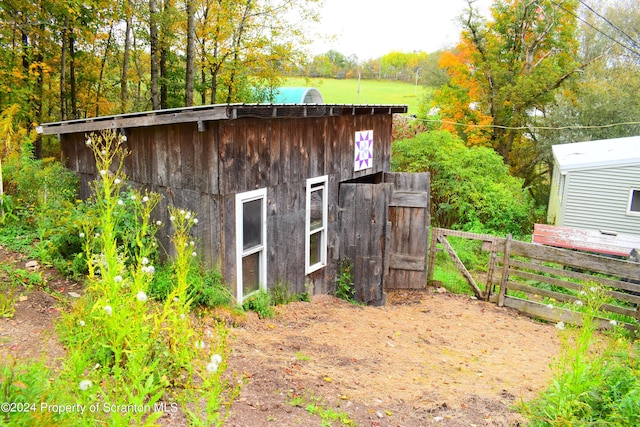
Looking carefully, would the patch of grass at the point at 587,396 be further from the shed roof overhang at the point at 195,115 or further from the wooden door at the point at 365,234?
the wooden door at the point at 365,234

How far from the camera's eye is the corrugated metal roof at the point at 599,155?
14836 mm

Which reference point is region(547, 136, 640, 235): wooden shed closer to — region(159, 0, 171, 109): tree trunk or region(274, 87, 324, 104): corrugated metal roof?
region(274, 87, 324, 104): corrugated metal roof

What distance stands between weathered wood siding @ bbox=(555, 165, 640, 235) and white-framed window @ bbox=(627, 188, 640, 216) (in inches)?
3.6

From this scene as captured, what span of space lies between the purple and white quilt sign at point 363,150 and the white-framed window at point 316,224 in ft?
4.26

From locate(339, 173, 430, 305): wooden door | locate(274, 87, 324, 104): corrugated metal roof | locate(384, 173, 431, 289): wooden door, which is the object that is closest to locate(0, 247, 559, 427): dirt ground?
locate(339, 173, 430, 305): wooden door

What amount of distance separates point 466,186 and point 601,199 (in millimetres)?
4019

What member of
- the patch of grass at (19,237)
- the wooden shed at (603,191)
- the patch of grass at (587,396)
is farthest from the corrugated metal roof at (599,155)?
the patch of grass at (19,237)

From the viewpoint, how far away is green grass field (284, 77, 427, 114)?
4147cm

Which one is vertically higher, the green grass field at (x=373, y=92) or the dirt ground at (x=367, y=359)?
the green grass field at (x=373, y=92)

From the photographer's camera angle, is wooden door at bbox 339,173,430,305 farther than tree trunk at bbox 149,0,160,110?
No

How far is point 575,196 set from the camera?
15703mm

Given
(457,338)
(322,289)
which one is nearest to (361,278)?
(322,289)

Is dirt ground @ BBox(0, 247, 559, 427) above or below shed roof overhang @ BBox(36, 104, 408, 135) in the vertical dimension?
below

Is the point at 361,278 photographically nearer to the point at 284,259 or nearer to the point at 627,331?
the point at 284,259
